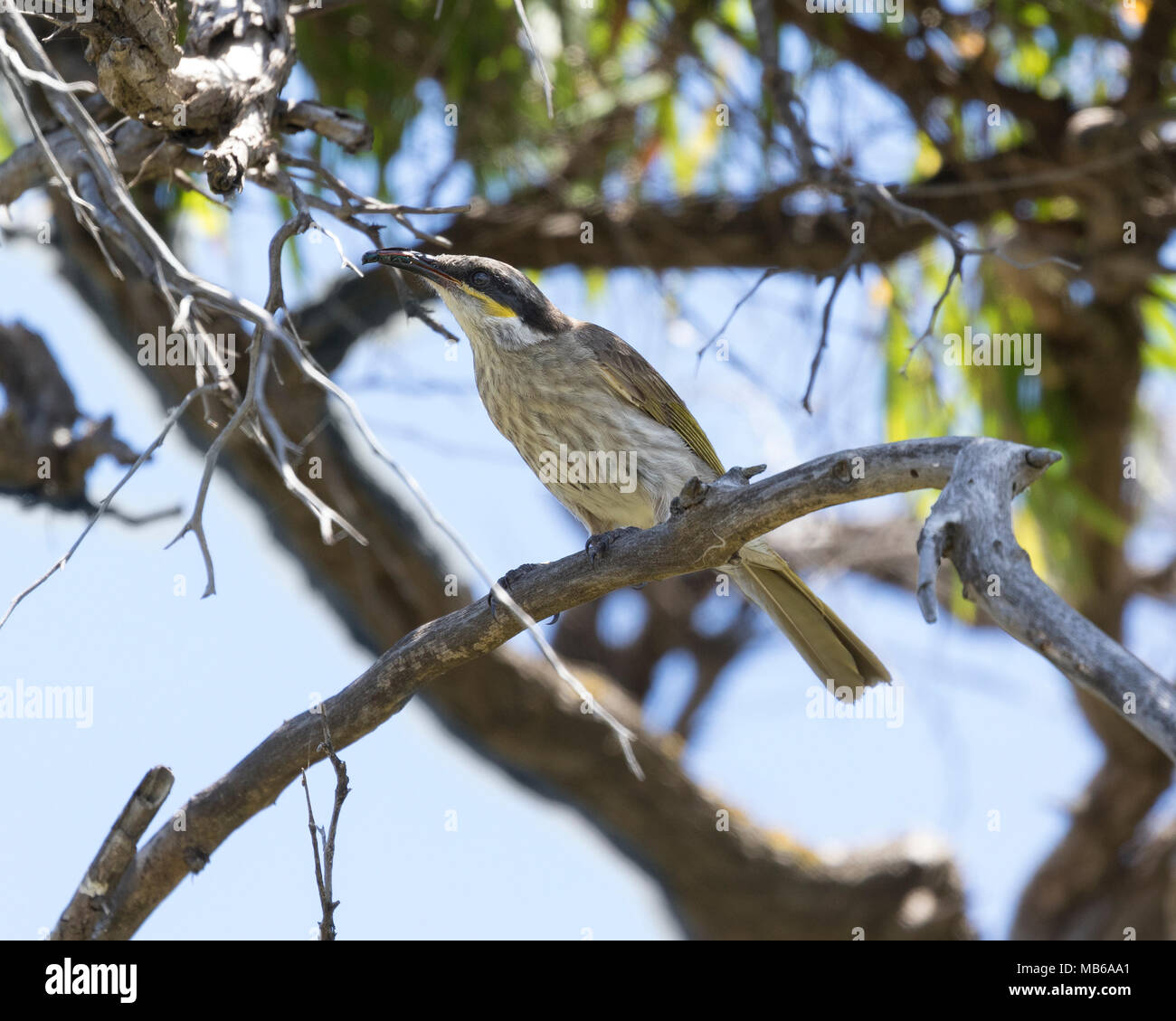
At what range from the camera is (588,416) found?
4.13 meters

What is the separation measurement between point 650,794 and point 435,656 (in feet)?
12.3

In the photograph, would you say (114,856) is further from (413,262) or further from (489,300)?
(489,300)

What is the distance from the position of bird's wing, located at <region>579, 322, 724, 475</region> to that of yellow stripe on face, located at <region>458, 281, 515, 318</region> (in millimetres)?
Result: 277

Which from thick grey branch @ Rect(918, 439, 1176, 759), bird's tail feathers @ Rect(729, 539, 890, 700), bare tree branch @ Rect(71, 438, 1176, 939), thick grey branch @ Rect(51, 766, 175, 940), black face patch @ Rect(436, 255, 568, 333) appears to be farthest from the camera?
black face patch @ Rect(436, 255, 568, 333)

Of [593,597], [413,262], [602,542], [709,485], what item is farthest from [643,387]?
[709,485]

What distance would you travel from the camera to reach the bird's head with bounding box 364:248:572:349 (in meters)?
4.21

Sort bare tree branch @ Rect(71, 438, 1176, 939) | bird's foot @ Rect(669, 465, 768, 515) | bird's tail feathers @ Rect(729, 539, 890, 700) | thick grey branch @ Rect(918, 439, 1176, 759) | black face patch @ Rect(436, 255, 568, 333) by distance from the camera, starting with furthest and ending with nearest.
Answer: black face patch @ Rect(436, 255, 568, 333) < bird's tail feathers @ Rect(729, 539, 890, 700) < bird's foot @ Rect(669, 465, 768, 515) < bare tree branch @ Rect(71, 438, 1176, 939) < thick grey branch @ Rect(918, 439, 1176, 759)

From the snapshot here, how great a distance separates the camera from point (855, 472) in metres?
2.49

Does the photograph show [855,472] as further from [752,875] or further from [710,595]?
[710,595]

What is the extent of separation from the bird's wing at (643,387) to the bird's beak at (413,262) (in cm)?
52

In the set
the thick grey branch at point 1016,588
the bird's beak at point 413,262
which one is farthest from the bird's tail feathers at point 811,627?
the thick grey branch at point 1016,588

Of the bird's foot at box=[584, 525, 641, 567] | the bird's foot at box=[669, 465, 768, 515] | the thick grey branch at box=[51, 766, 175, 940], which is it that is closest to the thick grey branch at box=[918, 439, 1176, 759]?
the bird's foot at box=[669, 465, 768, 515]

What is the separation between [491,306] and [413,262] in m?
0.37

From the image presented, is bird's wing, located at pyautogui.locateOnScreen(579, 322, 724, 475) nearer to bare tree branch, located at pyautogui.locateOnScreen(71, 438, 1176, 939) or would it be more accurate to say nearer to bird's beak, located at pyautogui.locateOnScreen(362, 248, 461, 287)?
bird's beak, located at pyautogui.locateOnScreen(362, 248, 461, 287)
